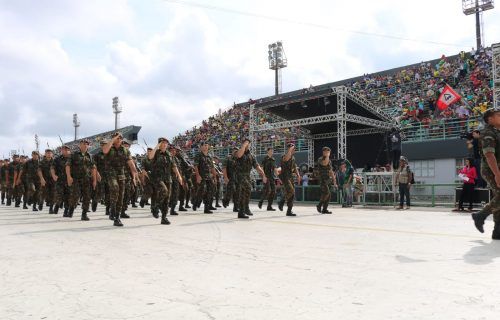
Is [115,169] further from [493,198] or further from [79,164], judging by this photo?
[493,198]

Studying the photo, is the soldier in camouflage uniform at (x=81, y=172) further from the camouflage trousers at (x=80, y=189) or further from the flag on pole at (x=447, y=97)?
the flag on pole at (x=447, y=97)

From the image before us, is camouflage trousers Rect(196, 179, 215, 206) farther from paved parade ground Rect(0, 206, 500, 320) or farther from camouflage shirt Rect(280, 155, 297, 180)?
paved parade ground Rect(0, 206, 500, 320)

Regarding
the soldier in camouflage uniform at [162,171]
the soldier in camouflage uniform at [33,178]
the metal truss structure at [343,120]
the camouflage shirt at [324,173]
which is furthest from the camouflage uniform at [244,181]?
the metal truss structure at [343,120]

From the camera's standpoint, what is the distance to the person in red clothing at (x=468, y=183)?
12797 millimetres

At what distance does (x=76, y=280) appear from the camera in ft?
12.8

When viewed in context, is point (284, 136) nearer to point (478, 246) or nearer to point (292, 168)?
point (292, 168)

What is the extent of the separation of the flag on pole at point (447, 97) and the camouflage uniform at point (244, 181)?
47.6 feet

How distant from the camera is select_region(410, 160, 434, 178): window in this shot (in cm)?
2557

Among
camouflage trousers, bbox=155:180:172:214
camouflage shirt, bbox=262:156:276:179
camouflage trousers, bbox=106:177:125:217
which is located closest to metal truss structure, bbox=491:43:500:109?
camouflage shirt, bbox=262:156:276:179

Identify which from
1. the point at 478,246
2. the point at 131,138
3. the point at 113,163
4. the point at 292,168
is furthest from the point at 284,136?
the point at 478,246

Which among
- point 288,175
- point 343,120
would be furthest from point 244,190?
A: point 343,120

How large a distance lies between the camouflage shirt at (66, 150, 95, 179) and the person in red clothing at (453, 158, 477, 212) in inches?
387

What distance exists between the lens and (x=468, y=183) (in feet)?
42.2

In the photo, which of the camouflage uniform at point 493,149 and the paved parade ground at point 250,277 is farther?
the camouflage uniform at point 493,149
